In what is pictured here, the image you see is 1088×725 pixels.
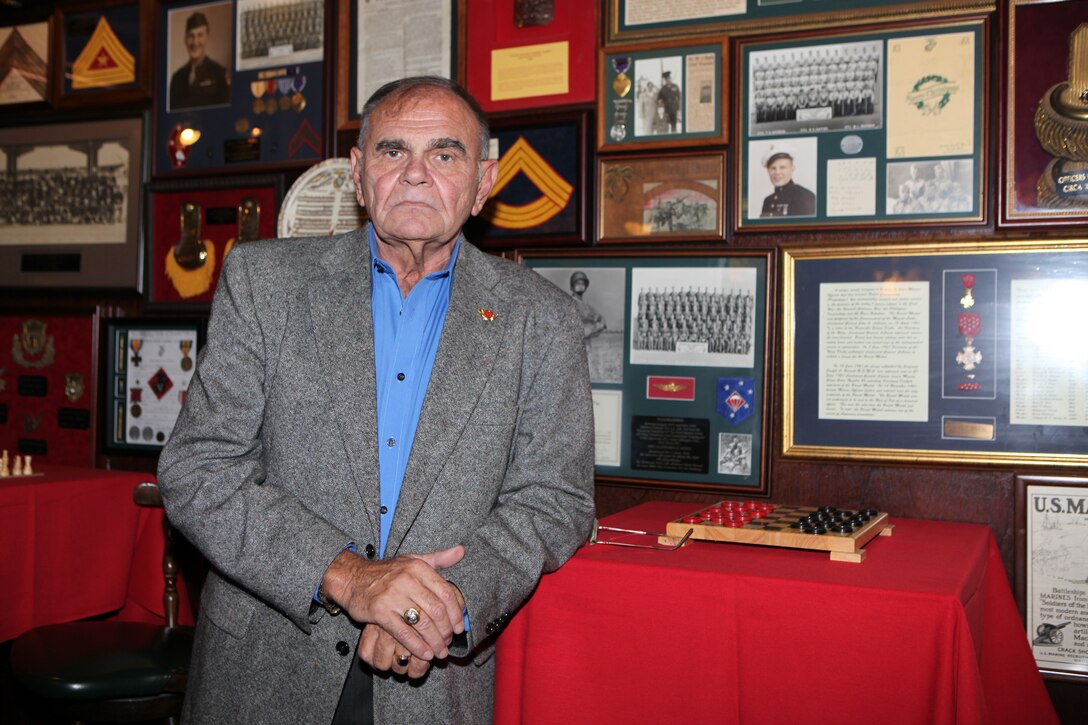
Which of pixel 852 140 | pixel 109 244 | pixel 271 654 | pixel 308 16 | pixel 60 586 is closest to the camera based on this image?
pixel 271 654

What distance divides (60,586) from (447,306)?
6.42ft

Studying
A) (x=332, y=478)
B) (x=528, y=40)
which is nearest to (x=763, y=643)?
(x=332, y=478)

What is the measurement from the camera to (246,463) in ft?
6.12

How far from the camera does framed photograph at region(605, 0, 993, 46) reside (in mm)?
2656

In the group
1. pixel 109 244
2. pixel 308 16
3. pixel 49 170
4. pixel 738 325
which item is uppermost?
pixel 308 16

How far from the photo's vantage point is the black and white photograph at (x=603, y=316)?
2998 millimetres

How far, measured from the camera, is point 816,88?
276 centimetres

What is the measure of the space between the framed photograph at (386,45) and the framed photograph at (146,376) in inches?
42.4

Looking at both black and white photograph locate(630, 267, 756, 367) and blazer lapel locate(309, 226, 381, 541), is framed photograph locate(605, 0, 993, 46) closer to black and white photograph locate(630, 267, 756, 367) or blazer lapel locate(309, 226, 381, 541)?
black and white photograph locate(630, 267, 756, 367)

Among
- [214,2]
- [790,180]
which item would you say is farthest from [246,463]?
[214,2]

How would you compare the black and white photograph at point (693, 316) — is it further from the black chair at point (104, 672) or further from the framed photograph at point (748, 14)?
the black chair at point (104, 672)

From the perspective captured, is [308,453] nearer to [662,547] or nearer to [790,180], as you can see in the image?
[662,547]

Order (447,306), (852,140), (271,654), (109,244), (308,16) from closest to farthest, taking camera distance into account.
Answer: (271,654) < (447,306) < (852,140) < (308,16) < (109,244)

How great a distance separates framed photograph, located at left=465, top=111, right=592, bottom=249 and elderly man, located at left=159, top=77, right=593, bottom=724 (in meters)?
0.95
